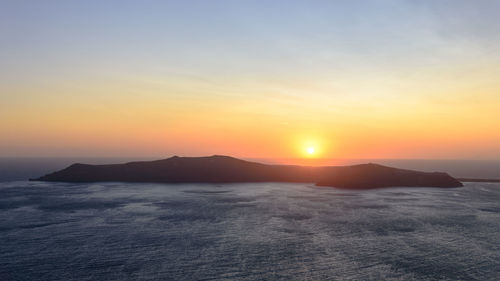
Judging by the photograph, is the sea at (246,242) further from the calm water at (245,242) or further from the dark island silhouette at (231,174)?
the dark island silhouette at (231,174)

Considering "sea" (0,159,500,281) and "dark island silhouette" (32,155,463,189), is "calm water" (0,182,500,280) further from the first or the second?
"dark island silhouette" (32,155,463,189)

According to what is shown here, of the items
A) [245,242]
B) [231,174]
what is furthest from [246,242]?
[231,174]

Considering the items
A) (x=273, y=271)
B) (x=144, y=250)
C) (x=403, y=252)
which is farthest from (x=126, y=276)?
(x=403, y=252)

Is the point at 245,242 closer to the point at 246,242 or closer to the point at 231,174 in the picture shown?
the point at 246,242

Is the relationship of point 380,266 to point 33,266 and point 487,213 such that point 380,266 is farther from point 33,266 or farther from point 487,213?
point 487,213

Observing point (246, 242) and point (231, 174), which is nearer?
point (246, 242)

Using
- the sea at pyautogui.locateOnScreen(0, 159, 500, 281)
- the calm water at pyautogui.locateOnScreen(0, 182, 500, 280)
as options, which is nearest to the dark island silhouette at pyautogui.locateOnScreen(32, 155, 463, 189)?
the calm water at pyautogui.locateOnScreen(0, 182, 500, 280)

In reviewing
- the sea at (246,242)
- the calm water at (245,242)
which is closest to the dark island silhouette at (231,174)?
the calm water at (245,242)
